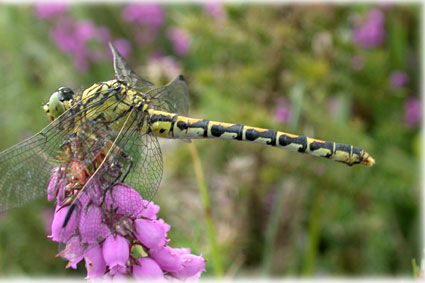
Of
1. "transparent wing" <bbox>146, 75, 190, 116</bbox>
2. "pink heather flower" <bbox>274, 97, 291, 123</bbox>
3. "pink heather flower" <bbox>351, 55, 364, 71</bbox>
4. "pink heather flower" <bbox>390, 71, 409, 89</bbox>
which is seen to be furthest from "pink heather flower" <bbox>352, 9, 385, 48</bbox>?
"transparent wing" <bbox>146, 75, 190, 116</bbox>

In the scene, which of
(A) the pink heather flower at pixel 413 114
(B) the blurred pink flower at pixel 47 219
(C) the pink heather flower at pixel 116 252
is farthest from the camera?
(A) the pink heather flower at pixel 413 114

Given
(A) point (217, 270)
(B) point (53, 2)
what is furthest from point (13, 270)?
(B) point (53, 2)

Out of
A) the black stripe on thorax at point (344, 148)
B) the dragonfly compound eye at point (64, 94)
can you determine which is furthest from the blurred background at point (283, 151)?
the dragonfly compound eye at point (64, 94)

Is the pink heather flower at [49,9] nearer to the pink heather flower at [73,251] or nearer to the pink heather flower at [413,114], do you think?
the pink heather flower at [413,114]

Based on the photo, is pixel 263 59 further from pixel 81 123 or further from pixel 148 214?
pixel 148 214

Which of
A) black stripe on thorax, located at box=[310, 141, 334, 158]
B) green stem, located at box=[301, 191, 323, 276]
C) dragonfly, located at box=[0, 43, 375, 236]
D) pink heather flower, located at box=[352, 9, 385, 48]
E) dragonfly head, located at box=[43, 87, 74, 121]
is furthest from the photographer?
pink heather flower, located at box=[352, 9, 385, 48]

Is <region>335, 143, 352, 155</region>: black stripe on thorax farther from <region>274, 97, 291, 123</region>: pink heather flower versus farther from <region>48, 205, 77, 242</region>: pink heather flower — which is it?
<region>274, 97, 291, 123</region>: pink heather flower
